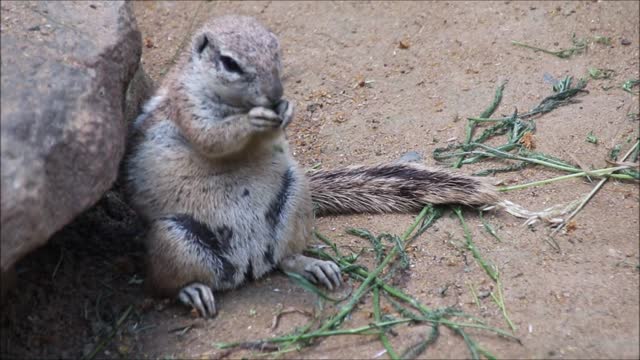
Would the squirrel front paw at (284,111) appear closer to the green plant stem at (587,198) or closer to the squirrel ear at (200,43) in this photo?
the squirrel ear at (200,43)

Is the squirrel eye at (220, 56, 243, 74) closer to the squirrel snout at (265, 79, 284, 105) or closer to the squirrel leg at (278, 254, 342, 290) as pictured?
the squirrel snout at (265, 79, 284, 105)

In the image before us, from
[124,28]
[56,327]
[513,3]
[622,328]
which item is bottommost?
[56,327]

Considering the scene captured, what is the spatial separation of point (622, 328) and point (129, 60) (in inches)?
106

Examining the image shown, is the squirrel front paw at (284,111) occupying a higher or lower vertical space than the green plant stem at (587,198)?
higher

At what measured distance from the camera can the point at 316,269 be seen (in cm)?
435

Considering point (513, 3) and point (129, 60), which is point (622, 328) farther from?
point (513, 3)

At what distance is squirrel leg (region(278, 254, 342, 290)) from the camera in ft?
14.2

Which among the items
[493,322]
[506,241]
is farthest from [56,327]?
[506,241]

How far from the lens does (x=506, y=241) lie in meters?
4.55

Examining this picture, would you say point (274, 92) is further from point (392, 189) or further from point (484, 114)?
point (484, 114)

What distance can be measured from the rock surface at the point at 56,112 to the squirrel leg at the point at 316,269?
1215mm

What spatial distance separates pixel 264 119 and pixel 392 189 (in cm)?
130

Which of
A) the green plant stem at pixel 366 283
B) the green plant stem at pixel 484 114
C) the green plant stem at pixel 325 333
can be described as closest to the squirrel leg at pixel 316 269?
the green plant stem at pixel 366 283

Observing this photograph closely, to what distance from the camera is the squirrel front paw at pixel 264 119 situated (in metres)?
3.83
